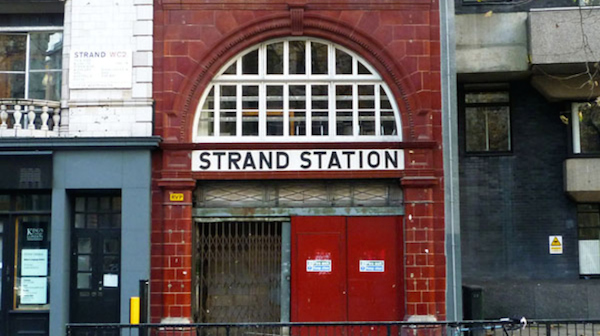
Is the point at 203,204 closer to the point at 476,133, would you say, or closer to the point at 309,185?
the point at 309,185

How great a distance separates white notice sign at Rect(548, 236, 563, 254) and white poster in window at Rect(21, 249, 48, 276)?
10.9 metres

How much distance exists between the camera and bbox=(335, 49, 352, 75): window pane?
12.9 metres

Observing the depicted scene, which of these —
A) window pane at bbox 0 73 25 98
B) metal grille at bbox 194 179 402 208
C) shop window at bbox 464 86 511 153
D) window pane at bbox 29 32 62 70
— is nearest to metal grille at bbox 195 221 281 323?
metal grille at bbox 194 179 402 208

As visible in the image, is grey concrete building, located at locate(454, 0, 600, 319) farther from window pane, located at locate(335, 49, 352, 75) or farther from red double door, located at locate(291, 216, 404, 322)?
red double door, located at locate(291, 216, 404, 322)

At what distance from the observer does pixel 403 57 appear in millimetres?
12609

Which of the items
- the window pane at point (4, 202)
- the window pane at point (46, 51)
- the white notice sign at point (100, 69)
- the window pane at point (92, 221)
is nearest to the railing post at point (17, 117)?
the white notice sign at point (100, 69)

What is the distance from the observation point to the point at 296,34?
12703mm

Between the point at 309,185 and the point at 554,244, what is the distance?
608 centimetres

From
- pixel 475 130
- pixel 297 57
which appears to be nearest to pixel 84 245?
pixel 297 57

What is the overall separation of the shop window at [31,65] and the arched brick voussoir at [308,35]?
9.44 feet

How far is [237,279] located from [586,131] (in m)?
8.64

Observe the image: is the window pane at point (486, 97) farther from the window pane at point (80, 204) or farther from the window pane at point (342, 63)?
the window pane at point (80, 204)

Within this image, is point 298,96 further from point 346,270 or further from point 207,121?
point 346,270

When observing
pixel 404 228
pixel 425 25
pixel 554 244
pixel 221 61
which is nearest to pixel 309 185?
pixel 404 228
